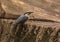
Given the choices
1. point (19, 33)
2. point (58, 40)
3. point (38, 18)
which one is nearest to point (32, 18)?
point (38, 18)

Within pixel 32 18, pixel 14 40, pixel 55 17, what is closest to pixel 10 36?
pixel 14 40

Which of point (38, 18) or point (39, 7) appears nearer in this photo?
point (38, 18)

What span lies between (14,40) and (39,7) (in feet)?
2.62

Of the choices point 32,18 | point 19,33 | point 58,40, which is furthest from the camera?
point 32,18

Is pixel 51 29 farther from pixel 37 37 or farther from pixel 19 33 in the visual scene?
pixel 19 33

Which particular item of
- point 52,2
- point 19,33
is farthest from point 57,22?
point 52,2

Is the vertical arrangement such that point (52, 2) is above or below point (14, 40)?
above

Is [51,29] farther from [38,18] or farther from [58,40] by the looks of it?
[38,18]

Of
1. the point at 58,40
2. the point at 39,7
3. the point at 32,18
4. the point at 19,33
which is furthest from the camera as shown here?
the point at 39,7

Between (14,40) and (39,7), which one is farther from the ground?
(39,7)

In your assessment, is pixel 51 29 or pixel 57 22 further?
pixel 57 22

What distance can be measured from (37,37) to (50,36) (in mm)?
188

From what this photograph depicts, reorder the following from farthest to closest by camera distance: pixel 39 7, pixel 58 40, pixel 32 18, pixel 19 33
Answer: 1. pixel 39 7
2. pixel 32 18
3. pixel 19 33
4. pixel 58 40

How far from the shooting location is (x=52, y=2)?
540 centimetres
